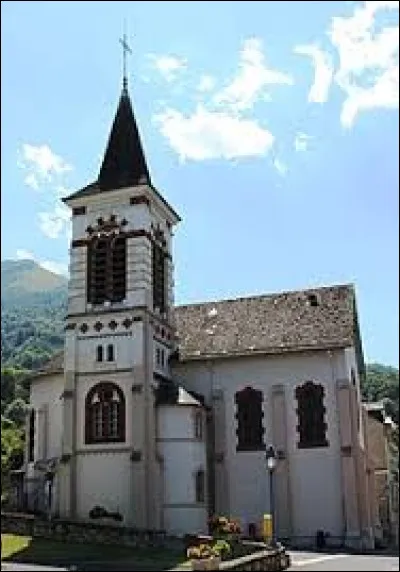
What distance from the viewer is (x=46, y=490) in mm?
45500

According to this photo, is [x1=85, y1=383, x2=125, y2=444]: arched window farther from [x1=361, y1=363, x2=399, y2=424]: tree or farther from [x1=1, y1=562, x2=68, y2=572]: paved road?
[x1=361, y1=363, x2=399, y2=424]: tree

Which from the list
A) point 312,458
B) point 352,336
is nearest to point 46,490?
point 312,458

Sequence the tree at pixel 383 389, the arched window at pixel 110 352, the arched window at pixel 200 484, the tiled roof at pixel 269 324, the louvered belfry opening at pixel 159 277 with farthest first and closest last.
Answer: the tree at pixel 383 389
the louvered belfry opening at pixel 159 277
the tiled roof at pixel 269 324
the arched window at pixel 110 352
the arched window at pixel 200 484

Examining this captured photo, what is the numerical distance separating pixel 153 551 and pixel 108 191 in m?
22.9

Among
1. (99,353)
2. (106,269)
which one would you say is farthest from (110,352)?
(106,269)

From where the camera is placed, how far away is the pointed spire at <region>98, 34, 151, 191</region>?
48906 mm

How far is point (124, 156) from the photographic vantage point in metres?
50.5

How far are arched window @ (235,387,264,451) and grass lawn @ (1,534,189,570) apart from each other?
39.1ft

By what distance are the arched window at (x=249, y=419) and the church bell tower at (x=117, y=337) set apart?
4849 millimetres

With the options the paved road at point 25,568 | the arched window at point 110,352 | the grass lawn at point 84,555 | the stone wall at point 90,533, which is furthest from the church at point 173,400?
the paved road at point 25,568

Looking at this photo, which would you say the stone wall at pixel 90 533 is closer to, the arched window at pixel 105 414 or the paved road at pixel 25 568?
the paved road at pixel 25 568

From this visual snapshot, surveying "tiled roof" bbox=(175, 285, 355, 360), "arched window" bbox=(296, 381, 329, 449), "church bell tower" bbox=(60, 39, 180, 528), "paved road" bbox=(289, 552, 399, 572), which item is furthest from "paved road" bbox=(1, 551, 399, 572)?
"tiled roof" bbox=(175, 285, 355, 360)

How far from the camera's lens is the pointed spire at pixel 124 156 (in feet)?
160

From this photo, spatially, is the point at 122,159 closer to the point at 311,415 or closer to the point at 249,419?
the point at 249,419
